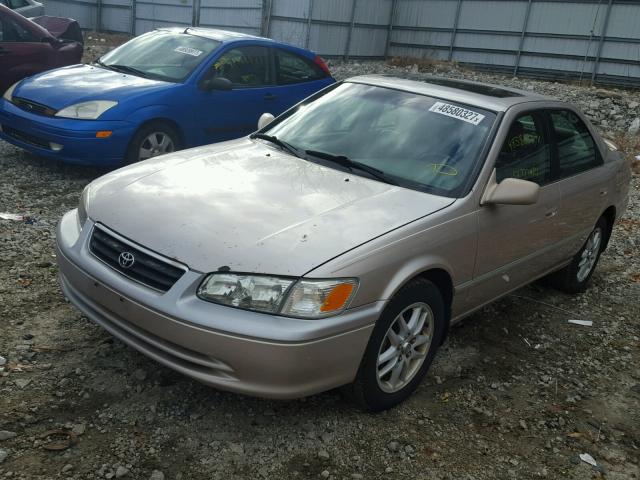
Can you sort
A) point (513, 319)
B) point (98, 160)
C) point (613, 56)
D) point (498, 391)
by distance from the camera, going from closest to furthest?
point (498, 391), point (513, 319), point (98, 160), point (613, 56)

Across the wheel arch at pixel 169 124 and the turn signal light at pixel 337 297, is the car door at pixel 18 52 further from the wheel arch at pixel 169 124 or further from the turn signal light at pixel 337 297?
the turn signal light at pixel 337 297

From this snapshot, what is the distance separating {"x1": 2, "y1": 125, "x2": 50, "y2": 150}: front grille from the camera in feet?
20.6

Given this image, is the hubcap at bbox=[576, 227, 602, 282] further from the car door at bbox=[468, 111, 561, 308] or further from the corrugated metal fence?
the corrugated metal fence

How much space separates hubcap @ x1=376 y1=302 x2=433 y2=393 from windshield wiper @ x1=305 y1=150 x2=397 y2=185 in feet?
2.54

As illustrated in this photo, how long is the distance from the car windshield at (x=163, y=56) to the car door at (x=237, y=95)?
0.23 metres

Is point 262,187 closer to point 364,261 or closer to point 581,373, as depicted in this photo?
point 364,261

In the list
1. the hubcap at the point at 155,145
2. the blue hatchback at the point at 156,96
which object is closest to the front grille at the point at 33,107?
the blue hatchback at the point at 156,96

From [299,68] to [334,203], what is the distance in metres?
5.17

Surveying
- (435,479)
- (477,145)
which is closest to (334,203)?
(477,145)

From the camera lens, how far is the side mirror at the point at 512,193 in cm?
349

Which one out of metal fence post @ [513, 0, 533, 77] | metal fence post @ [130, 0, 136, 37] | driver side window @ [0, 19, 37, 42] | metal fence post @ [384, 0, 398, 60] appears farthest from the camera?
metal fence post @ [130, 0, 136, 37]

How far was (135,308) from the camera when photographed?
285 centimetres

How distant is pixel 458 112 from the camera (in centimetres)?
395

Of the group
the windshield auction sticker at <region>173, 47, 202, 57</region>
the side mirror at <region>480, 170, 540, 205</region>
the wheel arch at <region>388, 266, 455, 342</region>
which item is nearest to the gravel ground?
the wheel arch at <region>388, 266, 455, 342</region>
